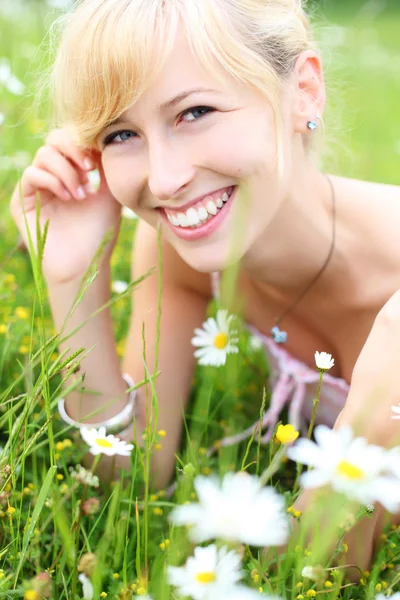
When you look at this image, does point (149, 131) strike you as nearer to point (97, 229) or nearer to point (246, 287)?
point (97, 229)

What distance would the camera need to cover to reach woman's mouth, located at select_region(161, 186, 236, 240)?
145 cm

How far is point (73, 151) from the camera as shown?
1.74 m

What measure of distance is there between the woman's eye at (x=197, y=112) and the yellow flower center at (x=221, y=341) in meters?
0.52

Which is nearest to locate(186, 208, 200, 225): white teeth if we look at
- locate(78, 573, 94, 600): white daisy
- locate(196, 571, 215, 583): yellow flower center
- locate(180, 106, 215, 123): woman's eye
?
locate(180, 106, 215, 123): woman's eye

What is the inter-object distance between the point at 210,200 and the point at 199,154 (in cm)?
9

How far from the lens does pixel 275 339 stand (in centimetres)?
184

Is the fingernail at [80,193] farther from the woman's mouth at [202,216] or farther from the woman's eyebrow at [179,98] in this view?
the woman's eyebrow at [179,98]

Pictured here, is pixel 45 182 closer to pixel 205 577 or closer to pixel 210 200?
pixel 210 200

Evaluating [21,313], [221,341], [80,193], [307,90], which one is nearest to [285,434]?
[221,341]

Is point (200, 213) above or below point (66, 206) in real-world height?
above

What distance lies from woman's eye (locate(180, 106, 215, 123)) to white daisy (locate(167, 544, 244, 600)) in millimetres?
816

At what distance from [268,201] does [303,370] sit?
0.63m

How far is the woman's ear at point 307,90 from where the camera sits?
154 cm

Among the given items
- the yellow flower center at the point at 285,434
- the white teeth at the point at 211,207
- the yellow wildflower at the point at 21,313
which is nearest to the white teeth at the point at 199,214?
the white teeth at the point at 211,207
